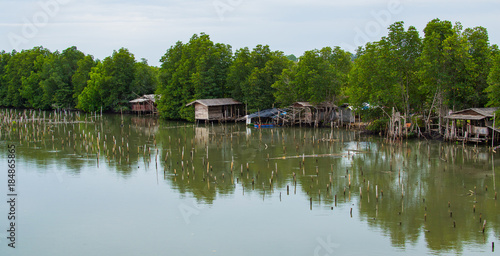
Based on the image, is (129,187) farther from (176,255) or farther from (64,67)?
(64,67)

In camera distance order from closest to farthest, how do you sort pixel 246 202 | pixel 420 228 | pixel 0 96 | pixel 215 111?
pixel 420 228, pixel 246 202, pixel 215 111, pixel 0 96

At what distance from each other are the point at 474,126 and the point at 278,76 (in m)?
19.9

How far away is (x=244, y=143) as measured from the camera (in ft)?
107

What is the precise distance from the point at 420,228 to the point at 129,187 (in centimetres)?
1269

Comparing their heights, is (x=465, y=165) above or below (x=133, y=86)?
below

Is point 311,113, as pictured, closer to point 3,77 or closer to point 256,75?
point 256,75

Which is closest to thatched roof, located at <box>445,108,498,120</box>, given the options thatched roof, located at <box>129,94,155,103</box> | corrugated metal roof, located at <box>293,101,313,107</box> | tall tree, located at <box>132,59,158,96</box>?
corrugated metal roof, located at <box>293,101,313,107</box>

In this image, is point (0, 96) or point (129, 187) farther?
point (0, 96)

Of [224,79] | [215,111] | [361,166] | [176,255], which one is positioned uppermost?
[224,79]

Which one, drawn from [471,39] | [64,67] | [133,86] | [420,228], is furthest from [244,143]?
[64,67]

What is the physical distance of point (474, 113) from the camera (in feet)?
92.5

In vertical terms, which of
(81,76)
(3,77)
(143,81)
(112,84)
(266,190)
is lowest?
(266,190)

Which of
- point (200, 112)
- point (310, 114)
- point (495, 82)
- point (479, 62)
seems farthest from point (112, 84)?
point (495, 82)

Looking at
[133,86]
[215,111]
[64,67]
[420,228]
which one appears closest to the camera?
[420,228]
